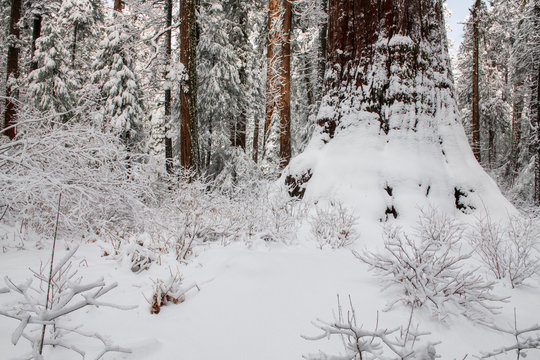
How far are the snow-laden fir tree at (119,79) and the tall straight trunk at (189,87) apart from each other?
4.22 metres

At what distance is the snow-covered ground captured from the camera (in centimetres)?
135

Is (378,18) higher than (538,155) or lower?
higher

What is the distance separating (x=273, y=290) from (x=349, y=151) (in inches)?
102

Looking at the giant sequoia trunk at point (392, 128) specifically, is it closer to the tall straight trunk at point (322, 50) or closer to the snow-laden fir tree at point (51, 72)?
the tall straight trunk at point (322, 50)

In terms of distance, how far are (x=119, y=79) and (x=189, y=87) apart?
4.93 meters

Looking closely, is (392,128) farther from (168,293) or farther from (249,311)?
(168,293)

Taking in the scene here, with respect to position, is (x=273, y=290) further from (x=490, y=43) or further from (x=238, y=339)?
(x=490, y=43)

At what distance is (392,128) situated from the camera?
12.8 feet

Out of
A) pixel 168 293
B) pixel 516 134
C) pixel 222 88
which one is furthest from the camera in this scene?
pixel 516 134

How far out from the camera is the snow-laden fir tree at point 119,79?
33.9 feet

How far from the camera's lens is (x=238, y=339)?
141 centimetres

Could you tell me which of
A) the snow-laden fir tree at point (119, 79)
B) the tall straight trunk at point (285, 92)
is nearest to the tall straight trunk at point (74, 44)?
the snow-laden fir tree at point (119, 79)

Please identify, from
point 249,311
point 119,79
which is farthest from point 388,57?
point 119,79

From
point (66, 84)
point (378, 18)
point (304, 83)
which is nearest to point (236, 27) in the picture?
point (304, 83)
